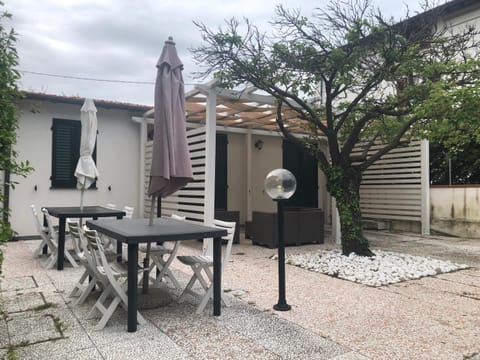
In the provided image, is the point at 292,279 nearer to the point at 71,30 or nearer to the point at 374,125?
the point at 374,125

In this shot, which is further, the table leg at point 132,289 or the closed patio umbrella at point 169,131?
the closed patio umbrella at point 169,131

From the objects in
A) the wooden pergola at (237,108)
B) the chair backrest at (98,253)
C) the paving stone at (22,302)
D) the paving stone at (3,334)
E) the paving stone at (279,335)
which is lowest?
the paving stone at (3,334)

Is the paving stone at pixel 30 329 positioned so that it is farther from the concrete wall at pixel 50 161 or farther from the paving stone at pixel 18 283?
the concrete wall at pixel 50 161

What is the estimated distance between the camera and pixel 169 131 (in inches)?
144

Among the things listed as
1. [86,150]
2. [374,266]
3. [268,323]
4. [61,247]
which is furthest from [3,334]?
[374,266]

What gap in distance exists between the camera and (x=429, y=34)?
5773mm

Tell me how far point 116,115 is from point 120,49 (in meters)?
5.94

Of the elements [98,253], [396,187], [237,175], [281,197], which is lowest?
[98,253]

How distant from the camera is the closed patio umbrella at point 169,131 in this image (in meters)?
Answer: 3.64

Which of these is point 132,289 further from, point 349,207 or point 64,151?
point 64,151

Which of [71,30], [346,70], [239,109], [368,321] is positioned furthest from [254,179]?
[368,321]

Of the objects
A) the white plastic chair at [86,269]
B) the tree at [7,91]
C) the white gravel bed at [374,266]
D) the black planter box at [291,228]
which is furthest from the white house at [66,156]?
the tree at [7,91]

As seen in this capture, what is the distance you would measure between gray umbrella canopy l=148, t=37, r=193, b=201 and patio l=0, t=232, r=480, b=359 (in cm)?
128

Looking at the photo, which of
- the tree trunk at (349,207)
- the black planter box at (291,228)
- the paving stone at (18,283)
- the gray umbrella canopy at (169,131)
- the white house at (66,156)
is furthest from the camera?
the white house at (66,156)
